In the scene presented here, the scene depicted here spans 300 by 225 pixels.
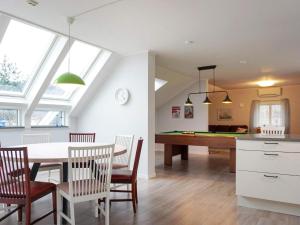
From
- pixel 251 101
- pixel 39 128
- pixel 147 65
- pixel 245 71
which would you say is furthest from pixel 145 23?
pixel 251 101

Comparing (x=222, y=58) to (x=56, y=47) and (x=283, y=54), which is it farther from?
(x=56, y=47)

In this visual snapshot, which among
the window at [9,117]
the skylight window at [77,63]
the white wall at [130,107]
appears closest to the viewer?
the window at [9,117]

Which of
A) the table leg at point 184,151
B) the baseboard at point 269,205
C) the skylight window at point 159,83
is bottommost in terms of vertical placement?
the baseboard at point 269,205

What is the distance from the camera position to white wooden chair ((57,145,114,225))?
2.26 metres

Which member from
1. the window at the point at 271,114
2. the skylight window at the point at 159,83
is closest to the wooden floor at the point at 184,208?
the skylight window at the point at 159,83

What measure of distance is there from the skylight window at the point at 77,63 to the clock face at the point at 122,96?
36.2 inches

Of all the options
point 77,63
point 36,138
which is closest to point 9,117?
point 36,138

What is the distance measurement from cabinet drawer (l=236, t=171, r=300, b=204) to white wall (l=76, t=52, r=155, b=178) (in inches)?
80.7

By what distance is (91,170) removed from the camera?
2553mm

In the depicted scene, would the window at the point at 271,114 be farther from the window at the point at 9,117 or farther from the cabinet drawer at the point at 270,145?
the window at the point at 9,117

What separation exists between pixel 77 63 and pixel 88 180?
3.48 m

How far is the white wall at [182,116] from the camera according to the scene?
8.15 metres

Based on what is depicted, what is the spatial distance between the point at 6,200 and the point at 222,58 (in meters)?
4.97

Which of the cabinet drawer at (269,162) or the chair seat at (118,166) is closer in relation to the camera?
the cabinet drawer at (269,162)
